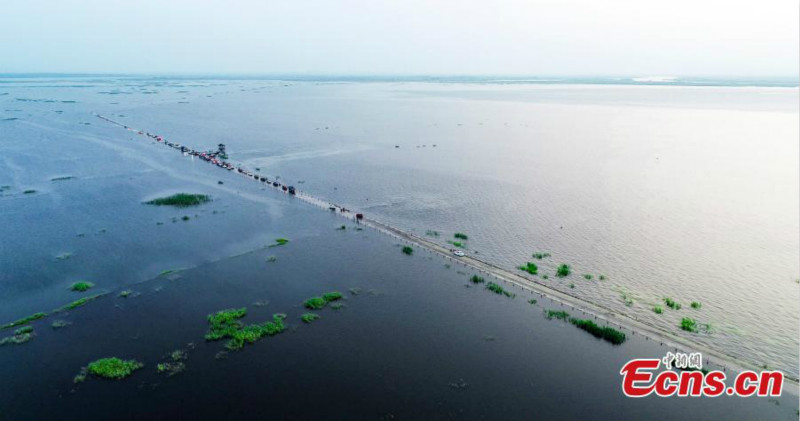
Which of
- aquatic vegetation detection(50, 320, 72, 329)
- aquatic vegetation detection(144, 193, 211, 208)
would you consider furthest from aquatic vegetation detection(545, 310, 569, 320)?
aquatic vegetation detection(144, 193, 211, 208)

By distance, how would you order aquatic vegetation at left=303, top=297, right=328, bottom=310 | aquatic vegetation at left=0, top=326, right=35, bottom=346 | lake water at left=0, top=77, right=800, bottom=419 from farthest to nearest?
aquatic vegetation at left=303, top=297, right=328, bottom=310
aquatic vegetation at left=0, top=326, right=35, bottom=346
lake water at left=0, top=77, right=800, bottom=419

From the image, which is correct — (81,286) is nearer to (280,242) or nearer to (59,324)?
(59,324)

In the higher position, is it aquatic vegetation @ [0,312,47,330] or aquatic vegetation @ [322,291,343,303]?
aquatic vegetation @ [0,312,47,330]

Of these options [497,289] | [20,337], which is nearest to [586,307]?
[497,289]

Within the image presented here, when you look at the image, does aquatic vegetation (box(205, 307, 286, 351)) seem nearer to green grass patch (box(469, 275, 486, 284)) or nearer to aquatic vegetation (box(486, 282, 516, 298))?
green grass patch (box(469, 275, 486, 284))

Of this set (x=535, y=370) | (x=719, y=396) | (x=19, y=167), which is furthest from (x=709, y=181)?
(x=19, y=167)

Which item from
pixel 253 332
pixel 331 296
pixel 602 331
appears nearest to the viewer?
pixel 253 332
